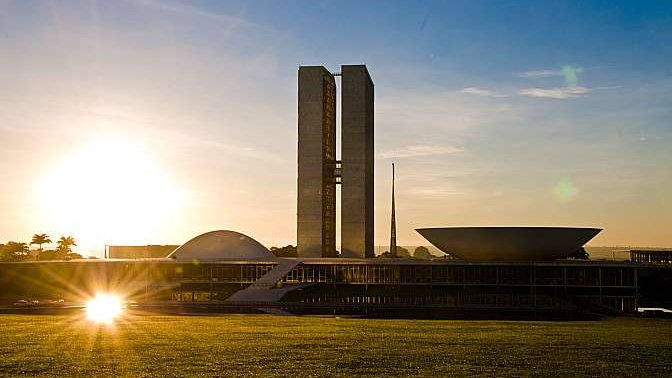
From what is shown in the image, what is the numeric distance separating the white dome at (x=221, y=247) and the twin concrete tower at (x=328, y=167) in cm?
1192

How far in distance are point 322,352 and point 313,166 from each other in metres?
90.5

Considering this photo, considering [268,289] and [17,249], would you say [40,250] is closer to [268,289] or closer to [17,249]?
[17,249]

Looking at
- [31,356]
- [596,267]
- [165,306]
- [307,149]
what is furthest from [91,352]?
[307,149]

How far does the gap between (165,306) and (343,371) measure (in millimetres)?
42596

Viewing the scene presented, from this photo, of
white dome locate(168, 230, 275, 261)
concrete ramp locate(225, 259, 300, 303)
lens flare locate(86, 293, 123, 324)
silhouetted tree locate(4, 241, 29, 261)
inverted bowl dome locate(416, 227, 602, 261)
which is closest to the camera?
lens flare locate(86, 293, 123, 324)

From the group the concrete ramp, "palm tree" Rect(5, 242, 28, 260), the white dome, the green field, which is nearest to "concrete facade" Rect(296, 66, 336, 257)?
the white dome

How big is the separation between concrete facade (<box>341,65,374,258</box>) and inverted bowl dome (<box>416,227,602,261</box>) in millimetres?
31863

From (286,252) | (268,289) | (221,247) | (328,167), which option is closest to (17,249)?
(286,252)

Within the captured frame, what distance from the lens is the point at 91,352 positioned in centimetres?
1897

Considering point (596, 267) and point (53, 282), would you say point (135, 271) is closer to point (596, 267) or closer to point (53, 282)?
point (53, 282)

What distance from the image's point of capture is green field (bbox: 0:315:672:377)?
1634 cm

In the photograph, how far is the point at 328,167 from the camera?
11262cm

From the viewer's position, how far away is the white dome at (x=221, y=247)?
307 ft

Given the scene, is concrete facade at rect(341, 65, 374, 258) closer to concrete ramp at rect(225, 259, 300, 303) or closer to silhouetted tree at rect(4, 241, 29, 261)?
concrete ramp at rect(225, 259, 300, 303)
